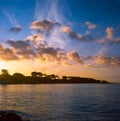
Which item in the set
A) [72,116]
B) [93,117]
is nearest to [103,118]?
[93,117]

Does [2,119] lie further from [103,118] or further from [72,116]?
[103,118]

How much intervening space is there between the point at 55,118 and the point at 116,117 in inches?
565

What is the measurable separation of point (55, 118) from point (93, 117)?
9.03m

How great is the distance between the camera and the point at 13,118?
145 feet

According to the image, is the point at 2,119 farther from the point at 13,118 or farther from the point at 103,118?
the point at 103,118

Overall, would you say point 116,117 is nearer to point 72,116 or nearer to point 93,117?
point 93,117

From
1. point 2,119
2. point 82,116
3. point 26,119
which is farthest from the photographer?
point 82,116

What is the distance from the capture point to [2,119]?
4359cm

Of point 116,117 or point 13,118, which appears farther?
point 116,117

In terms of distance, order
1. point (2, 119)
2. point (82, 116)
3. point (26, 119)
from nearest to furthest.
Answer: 1. point (2, 119)
2. point (26, 119)
3. point (82, 116)

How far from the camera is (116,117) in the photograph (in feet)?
179

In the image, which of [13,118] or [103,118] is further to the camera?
[103,118]

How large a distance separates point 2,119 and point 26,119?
9074mm

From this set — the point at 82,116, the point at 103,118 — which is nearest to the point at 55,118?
the point at 82,116
